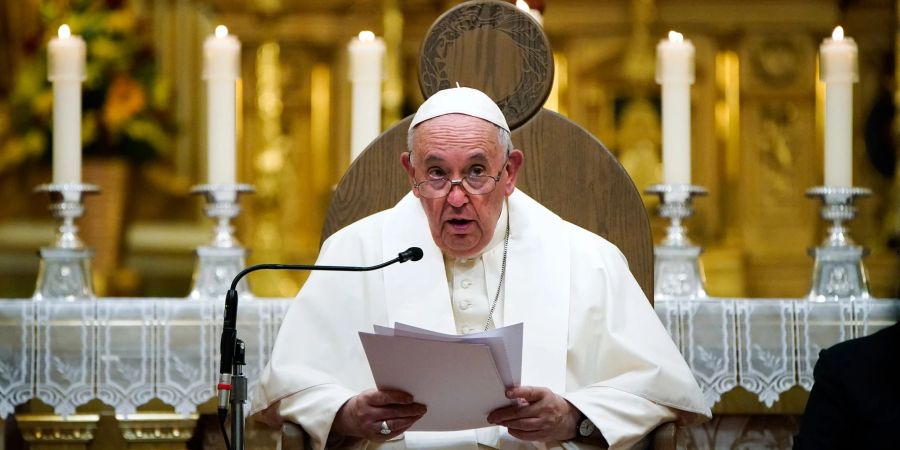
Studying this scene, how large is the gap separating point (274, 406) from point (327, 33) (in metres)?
4.00

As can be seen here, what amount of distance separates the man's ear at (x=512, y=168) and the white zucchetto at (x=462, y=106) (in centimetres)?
7

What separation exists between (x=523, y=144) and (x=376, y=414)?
106 cm

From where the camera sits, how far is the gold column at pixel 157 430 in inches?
180

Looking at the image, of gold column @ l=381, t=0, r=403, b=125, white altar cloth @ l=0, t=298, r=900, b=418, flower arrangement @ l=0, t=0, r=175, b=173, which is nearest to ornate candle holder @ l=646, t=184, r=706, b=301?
white altar cloth @ l=0, t=298, r=900, b=418

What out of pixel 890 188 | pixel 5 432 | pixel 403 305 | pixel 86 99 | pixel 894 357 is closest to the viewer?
pixel 894 357

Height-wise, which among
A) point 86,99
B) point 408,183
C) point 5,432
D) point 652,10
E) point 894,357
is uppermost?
point 652,10

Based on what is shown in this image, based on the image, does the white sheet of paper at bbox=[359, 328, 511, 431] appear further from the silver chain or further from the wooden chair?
the wooden chair

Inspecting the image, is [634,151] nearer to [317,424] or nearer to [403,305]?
[403,305]

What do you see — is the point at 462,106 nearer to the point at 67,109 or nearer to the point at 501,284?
the point at 501,284

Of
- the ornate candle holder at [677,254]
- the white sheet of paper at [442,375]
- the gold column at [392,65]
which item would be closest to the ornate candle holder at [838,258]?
the ornate candle holder at [677,254]

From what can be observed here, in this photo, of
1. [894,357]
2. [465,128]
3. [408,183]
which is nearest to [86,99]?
[408,183]

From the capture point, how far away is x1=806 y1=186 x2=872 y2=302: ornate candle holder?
14.9 feet

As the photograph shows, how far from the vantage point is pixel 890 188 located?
23.4 feet

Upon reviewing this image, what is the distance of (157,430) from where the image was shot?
4578mm
